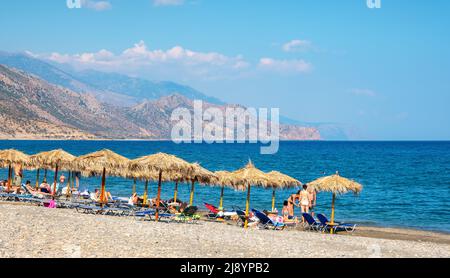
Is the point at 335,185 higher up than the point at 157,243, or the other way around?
the point at 335,185

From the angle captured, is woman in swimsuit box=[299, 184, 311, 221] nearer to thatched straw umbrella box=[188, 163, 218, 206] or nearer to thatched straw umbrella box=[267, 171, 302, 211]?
thatched straw umbrella box=[267, 171, 302, 211]

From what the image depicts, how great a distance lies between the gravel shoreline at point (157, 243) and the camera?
436 inches

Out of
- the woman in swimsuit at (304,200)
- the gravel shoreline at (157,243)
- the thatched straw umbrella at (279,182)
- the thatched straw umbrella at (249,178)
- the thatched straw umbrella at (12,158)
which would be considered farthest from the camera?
the thatched straw umbrella at (12,158)

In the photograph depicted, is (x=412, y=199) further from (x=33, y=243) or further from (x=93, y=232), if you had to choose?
(x=33, y=243)

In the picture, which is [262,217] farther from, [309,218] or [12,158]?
[12,158]

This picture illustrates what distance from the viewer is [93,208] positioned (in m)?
19.6

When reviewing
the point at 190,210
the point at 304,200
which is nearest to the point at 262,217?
the point at 304,200

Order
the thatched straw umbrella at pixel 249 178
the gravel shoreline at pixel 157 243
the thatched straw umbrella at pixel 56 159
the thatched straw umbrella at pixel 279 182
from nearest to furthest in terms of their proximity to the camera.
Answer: the gravel shoreline at pixel 157 243, the thatched straw umbrella at pixel 249 178, the thatched straw umbrella at pixel 279 182, the thatched straw umbrella at pixel 56 159

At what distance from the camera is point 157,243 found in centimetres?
1252

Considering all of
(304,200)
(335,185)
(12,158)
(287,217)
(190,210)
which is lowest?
(287,217)

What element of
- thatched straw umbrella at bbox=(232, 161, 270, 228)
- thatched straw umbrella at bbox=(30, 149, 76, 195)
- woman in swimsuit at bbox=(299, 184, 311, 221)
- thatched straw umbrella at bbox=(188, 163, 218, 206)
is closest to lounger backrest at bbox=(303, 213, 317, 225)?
woman in swimsuit at bbox=(299, 184, 311, 221)

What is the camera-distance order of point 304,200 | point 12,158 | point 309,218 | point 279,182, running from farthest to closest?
point 12,158 < point 304,200 < point 279,182 < point 309,218

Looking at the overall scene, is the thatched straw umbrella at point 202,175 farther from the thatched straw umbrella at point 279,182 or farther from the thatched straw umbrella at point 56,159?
the thatched straw umbrella at point 56,159

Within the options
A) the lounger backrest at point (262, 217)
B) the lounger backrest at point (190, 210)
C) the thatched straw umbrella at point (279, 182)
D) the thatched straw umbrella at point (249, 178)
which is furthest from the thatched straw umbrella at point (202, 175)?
the lounger backrest at point (262, 217)
